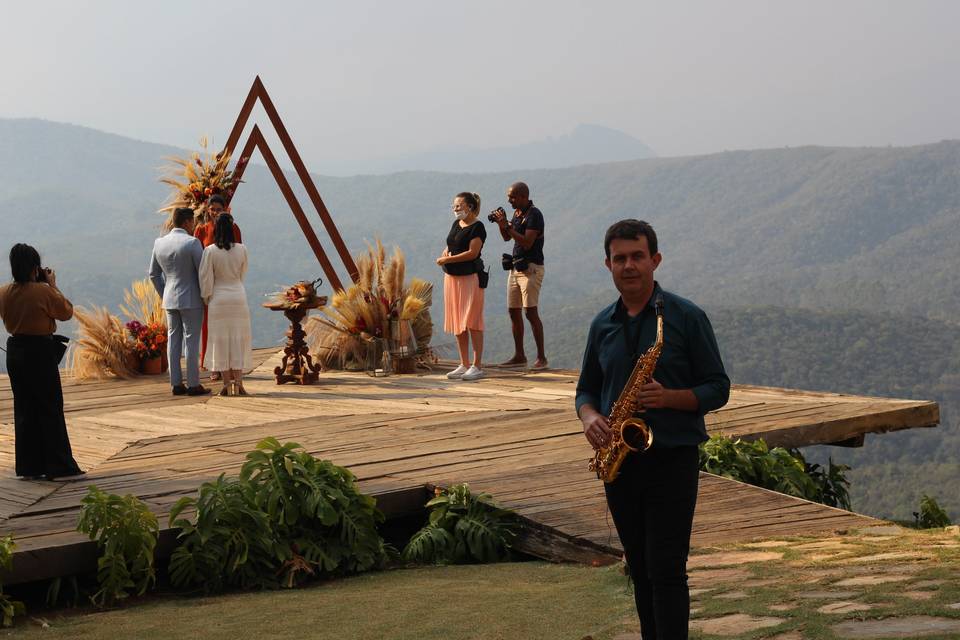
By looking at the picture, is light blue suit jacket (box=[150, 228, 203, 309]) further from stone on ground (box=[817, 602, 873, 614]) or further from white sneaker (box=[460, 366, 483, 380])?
stone on ground (box=[817, 602, 873, 614])

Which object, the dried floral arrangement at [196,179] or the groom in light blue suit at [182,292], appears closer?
the groom in light blue suit at [182,292]

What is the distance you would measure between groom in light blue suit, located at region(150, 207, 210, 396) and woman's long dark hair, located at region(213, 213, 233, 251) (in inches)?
12.7

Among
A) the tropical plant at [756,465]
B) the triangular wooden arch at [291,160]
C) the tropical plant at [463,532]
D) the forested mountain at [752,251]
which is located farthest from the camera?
the forested mountain at [752,251]

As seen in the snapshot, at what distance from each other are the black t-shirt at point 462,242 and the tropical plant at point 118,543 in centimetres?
642

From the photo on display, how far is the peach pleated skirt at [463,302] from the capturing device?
12.4 m

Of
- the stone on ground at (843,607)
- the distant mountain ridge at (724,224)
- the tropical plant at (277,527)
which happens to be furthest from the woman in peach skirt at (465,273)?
the distant mountain ridge at (724,224)

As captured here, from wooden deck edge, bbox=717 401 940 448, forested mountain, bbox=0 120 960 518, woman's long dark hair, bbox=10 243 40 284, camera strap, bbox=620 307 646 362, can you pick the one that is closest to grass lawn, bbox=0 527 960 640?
camera strap, bbox=620 307 646 362

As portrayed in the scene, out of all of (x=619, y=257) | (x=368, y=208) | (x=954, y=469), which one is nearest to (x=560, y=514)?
(x=619, y=257)

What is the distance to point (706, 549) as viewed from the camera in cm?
585

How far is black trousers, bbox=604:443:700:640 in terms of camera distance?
3799mm

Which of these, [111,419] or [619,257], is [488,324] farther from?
[619,257]

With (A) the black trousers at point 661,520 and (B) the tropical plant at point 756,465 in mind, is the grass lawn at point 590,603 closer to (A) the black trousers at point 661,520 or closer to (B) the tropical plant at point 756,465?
(A) the black trousers at point 661,520

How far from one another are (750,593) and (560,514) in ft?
6.29

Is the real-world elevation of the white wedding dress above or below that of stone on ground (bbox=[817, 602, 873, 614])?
above
